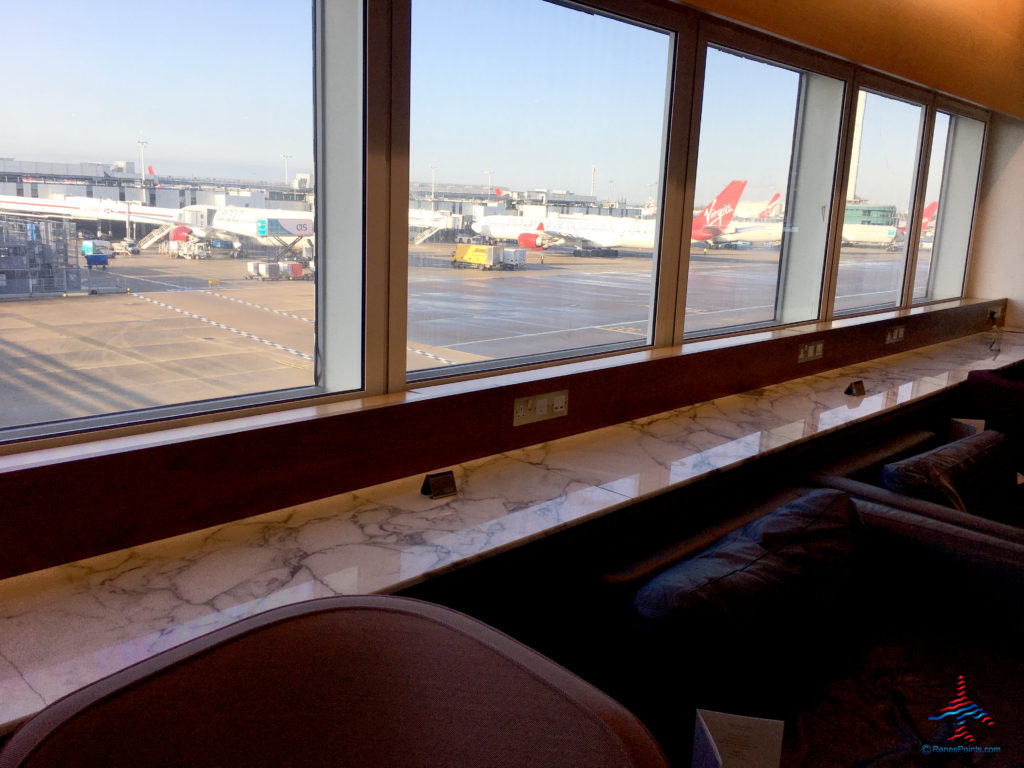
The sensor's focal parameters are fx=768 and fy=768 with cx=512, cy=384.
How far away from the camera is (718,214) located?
345cm

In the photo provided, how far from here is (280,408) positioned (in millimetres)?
2023

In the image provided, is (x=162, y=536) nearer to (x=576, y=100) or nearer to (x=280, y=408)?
(x=280, y=408)

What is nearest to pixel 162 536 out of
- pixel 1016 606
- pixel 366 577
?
pixel 366 577

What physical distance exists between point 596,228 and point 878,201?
251 cm

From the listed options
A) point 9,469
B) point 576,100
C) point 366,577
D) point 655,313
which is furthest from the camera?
point 655,313

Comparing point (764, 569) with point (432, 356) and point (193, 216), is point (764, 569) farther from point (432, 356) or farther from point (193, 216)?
point (193, 216)

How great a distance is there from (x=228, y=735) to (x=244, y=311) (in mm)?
1318

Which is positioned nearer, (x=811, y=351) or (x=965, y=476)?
(x=965, y=476)

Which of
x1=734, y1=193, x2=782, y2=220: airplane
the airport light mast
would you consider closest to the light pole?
the airport light mast

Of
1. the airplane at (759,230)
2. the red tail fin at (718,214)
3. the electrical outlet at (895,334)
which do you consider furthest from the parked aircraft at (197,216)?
the electrical outlet at (895,334)

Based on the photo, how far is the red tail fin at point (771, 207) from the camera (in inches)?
152

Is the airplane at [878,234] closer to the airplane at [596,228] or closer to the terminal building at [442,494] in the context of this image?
the airplane at [596,228]

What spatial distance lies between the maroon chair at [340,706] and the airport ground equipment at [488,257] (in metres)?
1.57

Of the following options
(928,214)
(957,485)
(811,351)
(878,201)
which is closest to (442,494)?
(957,485)
